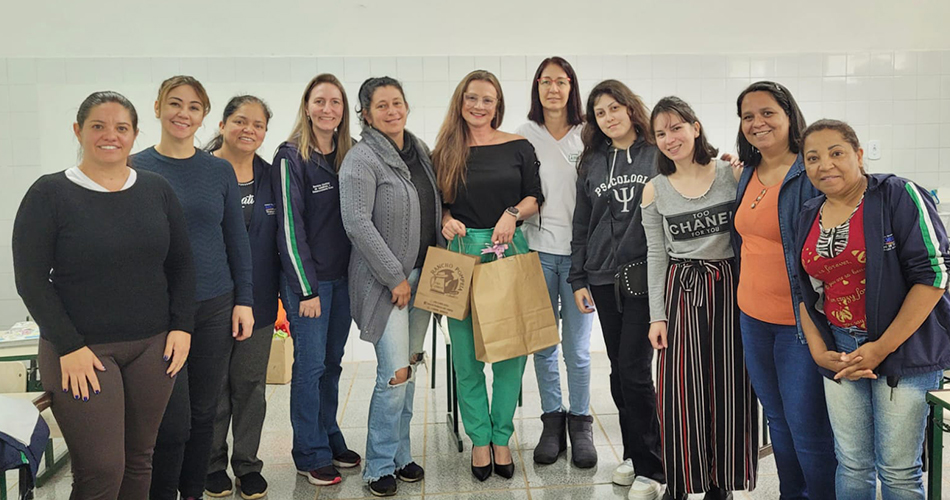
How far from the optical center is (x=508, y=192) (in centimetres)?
262

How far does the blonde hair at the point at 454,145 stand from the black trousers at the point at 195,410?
87cm

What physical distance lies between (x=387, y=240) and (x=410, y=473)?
948mm

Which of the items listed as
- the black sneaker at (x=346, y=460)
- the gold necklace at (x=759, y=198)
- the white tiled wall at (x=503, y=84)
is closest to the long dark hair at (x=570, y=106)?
the gold necklace at (x=759, y=198)

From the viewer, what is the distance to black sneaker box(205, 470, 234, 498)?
262cm

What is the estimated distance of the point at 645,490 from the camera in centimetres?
247

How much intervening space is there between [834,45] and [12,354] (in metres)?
5.10

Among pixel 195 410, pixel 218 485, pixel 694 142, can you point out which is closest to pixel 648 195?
pixel 694 142

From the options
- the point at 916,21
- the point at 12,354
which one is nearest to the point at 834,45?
the point at 916,21

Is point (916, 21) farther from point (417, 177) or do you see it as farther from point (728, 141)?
point (417, 177)

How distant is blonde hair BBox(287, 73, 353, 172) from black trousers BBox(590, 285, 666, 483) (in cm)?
110

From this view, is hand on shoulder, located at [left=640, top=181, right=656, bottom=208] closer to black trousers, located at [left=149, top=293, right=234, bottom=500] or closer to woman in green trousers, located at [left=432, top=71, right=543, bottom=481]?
woman in green trousers, located at [left=432, top=71, right=543, bottom=481]

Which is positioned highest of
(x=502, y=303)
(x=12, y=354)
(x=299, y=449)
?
(x=502, y=303)

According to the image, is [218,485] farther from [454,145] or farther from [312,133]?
[454,145]

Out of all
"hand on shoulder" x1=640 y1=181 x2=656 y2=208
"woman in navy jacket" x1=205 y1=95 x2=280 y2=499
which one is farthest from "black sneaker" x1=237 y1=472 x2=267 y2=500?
"hand on shoulder" x1=640 y1=181 x2=656 y2=208
